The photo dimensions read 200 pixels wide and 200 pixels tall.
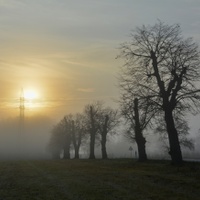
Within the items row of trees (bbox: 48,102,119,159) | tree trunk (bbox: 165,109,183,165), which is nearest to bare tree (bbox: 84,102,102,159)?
row of trees (bbox: 48,102,119,159)

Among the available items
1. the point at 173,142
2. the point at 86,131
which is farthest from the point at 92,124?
the point at 173,142

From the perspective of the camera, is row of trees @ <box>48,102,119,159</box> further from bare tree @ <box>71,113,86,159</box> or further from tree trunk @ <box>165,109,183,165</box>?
tree trunk @ <box>165,109,183,165</box>

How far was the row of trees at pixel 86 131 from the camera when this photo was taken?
70169 millimetres

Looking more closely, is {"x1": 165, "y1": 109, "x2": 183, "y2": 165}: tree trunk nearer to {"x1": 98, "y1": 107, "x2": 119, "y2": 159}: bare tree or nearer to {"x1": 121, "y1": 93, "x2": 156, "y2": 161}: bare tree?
{"x1": 121, "y1": 93, "x2": 156, "y2": 161}: bare tree

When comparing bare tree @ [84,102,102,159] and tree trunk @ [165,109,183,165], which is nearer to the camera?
tree trunk @ [165,109,183,165]

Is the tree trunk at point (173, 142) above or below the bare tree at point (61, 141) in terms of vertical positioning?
below

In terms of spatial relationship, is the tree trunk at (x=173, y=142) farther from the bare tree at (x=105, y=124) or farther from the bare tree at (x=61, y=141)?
the bare tree at (x=61, y=141)

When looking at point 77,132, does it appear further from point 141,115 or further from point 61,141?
point 141,115

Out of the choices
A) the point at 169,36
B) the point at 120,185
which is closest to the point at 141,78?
the point at 169,36

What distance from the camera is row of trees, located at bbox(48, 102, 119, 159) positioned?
7017 cm

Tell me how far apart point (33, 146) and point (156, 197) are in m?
174

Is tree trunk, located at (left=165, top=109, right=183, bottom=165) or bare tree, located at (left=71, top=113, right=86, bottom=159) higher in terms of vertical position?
bare tree, located at (left=71, top=113, right=86, bottom=159)

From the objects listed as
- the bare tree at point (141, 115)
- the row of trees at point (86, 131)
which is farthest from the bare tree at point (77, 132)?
the bare tree at point (141, 115)

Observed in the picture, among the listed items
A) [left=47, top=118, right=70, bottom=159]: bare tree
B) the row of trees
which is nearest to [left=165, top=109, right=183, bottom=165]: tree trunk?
the row of trees
